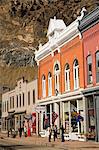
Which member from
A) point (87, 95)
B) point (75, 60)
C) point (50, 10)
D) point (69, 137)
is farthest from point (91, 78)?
point (50, 10)

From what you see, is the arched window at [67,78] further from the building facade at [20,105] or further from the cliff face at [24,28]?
the cliff face at [24,28]

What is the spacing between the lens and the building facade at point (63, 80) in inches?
1307

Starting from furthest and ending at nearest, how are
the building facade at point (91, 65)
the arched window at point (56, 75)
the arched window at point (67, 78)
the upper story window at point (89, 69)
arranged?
the arched window at point (56, 75), the arched window at point (67, 78), the upper story window at point (89, 69), the building facade at point (91, 65)

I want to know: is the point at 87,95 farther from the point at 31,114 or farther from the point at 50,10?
the point at 50,10

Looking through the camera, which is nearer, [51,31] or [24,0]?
[51,31]

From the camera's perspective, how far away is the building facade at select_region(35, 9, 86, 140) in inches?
1307

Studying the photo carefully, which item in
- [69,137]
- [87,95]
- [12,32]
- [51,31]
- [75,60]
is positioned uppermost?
[12,32]

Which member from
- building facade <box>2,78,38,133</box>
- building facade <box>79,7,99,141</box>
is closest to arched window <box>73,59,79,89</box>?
building facade <box>79,7,99,141</box>

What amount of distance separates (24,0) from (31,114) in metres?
112

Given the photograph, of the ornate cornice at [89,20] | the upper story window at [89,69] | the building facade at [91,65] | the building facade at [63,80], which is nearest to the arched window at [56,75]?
the building facade at [63,80]

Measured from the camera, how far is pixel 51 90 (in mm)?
41156

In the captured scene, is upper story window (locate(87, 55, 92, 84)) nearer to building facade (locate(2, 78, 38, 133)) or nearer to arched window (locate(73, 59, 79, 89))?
arched window (locate(73, 59, 79, 89))

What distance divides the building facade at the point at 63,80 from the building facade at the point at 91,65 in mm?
683

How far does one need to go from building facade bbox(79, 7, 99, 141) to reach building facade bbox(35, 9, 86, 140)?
2.24ft
